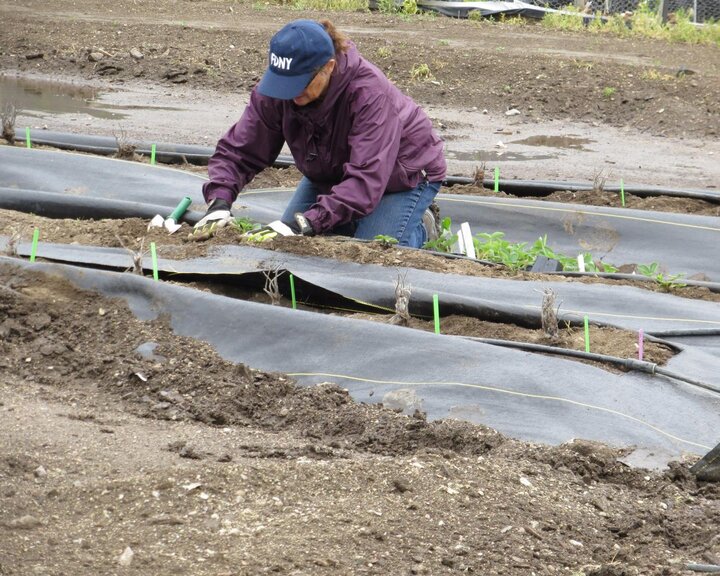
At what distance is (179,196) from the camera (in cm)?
591

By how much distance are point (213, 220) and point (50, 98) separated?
5.46 meters

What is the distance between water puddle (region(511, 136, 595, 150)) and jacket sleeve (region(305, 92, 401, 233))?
171 inches

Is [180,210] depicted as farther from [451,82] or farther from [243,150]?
[451,82]

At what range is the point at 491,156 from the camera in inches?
330

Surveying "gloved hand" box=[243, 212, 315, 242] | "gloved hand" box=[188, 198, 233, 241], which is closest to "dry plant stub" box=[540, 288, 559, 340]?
"gloved hand" box=[243, 212, 315, 242]

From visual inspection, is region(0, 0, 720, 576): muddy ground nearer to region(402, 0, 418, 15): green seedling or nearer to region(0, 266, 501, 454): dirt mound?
region(0, 266, 501, 454): dirt mound

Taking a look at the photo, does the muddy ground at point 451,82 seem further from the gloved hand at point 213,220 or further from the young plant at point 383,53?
the gloved hand at point 213,220

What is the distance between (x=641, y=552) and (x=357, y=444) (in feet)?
3.14

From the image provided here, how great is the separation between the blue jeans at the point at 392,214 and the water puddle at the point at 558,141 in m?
3.81

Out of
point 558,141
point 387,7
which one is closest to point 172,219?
point 558,141

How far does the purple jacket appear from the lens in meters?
4.78

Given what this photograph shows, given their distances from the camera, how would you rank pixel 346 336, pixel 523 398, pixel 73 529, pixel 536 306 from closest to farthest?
1. pixel 73 529
2. pixel 523 398
3. pixel 346 336
4. pixel 536 306

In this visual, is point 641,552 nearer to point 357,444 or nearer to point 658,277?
point 357,444

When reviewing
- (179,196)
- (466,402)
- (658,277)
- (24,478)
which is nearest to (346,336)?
(466,402)
